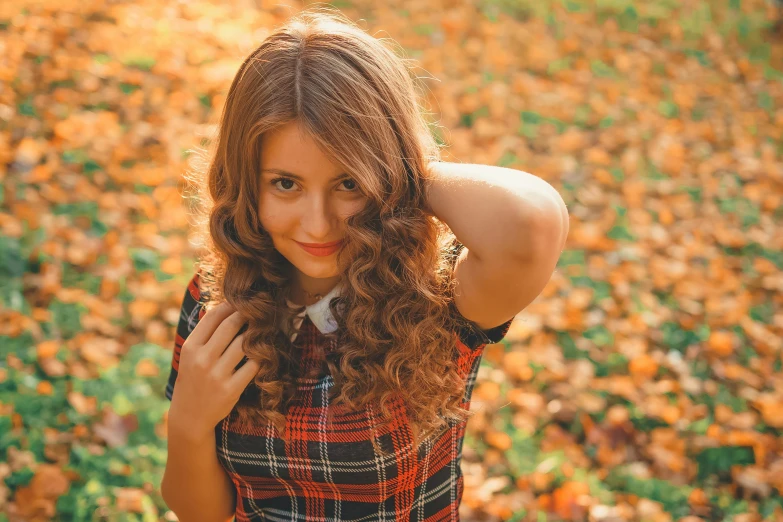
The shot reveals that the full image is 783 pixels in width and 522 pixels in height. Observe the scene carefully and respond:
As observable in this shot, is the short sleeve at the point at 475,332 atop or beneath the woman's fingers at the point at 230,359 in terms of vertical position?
atop

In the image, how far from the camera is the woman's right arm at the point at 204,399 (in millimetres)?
1469

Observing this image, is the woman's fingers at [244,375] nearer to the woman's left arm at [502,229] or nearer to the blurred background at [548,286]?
the woman's left arm at [502,229]

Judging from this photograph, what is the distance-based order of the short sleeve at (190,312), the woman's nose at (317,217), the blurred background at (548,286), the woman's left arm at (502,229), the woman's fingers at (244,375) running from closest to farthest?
the woman's left arm at (502,229) < the woman's nose at (317,217) < the woman's fingers at (244,375) < the short sleeve at (190,312) < the blurred background at (548,286)

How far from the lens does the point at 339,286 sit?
1517 mm

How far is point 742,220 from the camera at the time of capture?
4531 mm

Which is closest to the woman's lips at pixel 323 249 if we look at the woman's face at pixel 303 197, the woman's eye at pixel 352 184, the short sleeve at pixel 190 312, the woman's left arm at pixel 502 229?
the woman's face at pixel 303 197

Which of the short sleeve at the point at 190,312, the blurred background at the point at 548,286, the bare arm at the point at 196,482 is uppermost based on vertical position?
the short sleeve at the point at 190,312

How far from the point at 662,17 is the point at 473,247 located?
22.1 feet

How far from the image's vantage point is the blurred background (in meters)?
2.71

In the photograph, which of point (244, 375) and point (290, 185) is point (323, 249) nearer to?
point (290, 185)

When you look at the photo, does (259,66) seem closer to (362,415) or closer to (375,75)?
(375,75)

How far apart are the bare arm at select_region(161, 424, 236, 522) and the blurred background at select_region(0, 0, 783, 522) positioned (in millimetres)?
818

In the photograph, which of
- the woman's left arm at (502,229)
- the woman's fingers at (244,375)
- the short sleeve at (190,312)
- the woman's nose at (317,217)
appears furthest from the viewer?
the short sleeve at (190,312)

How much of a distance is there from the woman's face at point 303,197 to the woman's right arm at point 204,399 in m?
0.23
